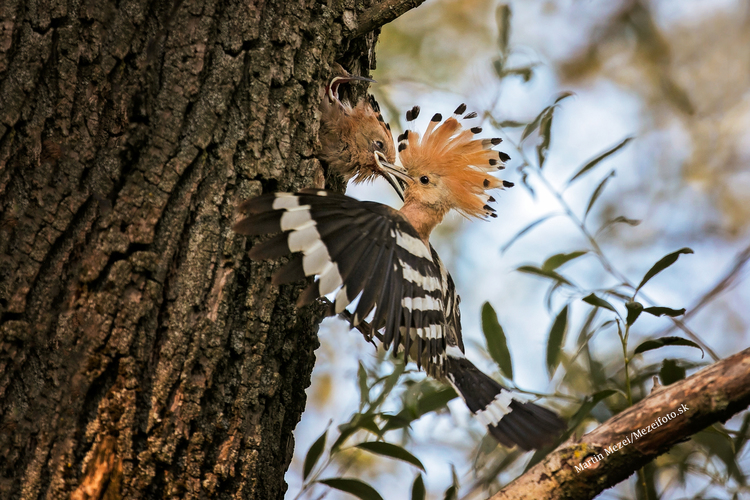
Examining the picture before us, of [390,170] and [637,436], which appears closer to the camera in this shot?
[637,436]

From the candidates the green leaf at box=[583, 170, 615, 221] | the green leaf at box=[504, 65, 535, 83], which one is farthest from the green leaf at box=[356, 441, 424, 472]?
the green leaf at box=[504, 65, 535, 83]

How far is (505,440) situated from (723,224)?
139 inches

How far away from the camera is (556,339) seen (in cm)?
171

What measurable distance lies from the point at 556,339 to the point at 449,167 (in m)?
0.61

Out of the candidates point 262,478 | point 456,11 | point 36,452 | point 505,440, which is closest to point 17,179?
point 36,452

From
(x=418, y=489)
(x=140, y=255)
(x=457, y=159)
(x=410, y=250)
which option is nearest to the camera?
(x=140, y=255)

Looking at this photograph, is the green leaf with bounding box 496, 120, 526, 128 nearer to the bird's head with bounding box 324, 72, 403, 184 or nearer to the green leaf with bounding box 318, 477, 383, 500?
the bird's head with bounding box 324, 72, 403, 184

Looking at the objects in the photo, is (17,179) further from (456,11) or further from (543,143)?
(456,11)

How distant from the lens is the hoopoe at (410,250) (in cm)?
111

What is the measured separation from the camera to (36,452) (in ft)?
3.28

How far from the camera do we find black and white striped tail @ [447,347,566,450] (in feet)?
4.28

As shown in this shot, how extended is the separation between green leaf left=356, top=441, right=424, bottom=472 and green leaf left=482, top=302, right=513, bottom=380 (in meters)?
0.38

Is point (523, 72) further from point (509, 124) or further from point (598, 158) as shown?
point (598, 158)

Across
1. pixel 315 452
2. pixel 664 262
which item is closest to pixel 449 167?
pixel 664 262
